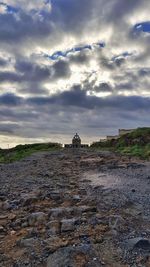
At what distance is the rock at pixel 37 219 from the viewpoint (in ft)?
34.2

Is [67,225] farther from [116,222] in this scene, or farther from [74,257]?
[74,257]

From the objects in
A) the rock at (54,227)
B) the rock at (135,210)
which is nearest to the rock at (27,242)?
the rock at (54,227)

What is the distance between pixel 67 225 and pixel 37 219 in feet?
4.33

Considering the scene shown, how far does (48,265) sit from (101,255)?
117 cm

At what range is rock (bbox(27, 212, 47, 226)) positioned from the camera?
10.4 metres

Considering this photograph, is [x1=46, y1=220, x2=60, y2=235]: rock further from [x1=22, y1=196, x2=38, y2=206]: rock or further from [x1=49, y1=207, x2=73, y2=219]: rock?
[x1=22, y1=196, x2=38, y2=206]: rock

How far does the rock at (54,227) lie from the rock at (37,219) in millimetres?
447

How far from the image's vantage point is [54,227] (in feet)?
32.0

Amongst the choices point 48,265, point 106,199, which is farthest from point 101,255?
point 106,199

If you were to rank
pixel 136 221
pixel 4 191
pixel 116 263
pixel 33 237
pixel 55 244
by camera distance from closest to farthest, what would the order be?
1. pixel 116 263
2. pixel 55 244
3. pixel 33 237
4. pixel 136 221
5. pixel 4 191

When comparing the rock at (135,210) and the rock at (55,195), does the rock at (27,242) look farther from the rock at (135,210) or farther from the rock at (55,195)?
the rock at (55,195)

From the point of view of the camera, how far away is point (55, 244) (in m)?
8.49

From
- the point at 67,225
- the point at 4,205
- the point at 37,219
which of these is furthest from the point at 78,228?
the point at 4,205

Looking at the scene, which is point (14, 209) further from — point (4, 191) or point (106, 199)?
point (4, 191)
